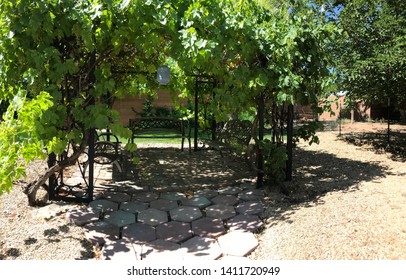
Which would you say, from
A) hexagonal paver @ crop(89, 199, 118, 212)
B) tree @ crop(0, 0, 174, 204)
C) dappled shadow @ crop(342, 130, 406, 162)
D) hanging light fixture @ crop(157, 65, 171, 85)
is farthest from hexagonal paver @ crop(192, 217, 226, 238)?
dappled shadow @ crop(342, 130, 406, 162)

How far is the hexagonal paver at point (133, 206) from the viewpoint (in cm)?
438

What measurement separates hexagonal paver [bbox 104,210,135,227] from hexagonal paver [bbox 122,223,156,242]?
0.12 meters

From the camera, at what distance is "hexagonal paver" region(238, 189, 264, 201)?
4834mm

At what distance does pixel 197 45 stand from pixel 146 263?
224cm

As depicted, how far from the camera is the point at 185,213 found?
14.1 feet

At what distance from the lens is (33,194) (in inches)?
169

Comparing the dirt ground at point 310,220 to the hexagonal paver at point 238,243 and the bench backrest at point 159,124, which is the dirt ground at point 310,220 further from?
the bench backrest at point 159,124

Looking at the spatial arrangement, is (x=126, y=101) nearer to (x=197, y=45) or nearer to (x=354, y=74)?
(x=354, y=74)

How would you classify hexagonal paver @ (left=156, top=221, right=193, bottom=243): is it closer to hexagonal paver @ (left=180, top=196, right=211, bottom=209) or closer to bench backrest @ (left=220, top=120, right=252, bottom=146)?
hexagonal paver @ (left=180, top=196, right=211, bottom=209)

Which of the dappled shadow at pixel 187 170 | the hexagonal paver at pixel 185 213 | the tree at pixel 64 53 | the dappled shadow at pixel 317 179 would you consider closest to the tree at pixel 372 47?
the dappled shadow at pixel 317 179

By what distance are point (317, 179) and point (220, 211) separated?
7.34 feet

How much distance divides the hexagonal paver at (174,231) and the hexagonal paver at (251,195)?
116 cm

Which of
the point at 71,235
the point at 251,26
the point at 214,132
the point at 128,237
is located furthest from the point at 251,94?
the point at 214,132

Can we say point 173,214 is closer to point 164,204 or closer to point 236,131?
point 164,204
